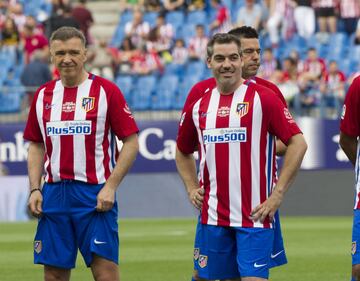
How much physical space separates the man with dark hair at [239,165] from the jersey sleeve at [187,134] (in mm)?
142

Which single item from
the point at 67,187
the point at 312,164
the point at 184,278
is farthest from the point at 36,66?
the point at 67,187

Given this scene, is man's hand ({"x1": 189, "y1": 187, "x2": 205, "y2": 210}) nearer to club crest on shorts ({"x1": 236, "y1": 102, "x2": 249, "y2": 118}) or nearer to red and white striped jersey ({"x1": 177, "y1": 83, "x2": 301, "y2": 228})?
red and white striped jersey ({"x1": 177, "y1": 83, "x2": 301, "y2": 228})

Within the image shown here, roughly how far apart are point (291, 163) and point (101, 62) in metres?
15.9

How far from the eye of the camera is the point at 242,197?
725cm

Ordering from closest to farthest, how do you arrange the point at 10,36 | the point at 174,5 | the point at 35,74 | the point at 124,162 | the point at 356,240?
the point at 356,240 → the point at 124,162 → the point at 35,74 → the point at 10,36 → the point at 174,5

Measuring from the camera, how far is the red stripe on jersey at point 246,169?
721 centimetres

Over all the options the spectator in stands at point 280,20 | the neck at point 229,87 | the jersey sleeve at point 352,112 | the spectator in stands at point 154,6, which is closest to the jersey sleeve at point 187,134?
the neck at point 229,87

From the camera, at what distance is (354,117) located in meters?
7.59

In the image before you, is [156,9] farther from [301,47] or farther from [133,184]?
[133,184]

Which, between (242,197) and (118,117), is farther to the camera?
(118,117)

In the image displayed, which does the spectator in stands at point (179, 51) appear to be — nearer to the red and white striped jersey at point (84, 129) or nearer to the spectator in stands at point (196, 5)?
the spectator in stands at point (196, 5)

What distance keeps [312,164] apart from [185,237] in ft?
14.5

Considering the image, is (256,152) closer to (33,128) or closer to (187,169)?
(187,169)

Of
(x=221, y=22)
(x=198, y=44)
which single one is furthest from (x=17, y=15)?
(x=221, y=22)
